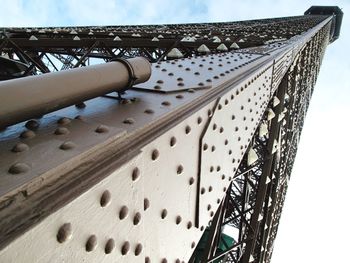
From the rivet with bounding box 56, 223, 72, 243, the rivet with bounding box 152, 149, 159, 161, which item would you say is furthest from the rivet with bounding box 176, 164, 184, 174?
the rivet with bounding box 56, 223, 72, 243

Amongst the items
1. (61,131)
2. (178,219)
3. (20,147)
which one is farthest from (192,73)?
(20,147)

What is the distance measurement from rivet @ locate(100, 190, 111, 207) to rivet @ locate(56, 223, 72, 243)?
7.1 inches

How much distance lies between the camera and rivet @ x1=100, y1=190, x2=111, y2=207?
132 cm

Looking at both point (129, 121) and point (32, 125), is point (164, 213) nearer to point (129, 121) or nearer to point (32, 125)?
point (129, 121)

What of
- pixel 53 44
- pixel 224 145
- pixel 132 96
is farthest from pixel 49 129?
pixel 53 44

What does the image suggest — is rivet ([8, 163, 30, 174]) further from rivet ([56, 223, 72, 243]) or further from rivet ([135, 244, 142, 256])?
rivet ([135, 244, 142, 256])

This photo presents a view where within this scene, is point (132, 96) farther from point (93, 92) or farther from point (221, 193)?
point (221, 193)

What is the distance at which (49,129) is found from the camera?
5.05 ft

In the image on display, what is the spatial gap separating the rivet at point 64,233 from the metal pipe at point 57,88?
1.31ft

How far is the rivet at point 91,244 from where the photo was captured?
126cm

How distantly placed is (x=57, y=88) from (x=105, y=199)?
462mm

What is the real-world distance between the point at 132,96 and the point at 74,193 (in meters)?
1.09

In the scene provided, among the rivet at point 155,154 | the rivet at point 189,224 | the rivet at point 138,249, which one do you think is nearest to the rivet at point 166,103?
the rivet at point 155,154

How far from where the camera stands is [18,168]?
1.17 metres
